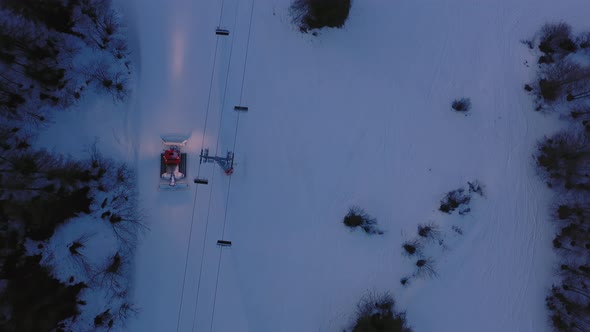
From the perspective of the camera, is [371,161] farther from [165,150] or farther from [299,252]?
[165,150]

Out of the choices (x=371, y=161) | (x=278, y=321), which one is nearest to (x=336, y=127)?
(x=371, y=161)

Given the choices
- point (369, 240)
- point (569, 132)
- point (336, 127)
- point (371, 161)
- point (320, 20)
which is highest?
point (320, 20)

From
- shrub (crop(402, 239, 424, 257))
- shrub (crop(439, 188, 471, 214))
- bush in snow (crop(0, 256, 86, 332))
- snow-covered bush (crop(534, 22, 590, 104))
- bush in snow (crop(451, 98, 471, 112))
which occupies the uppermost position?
snow-covered bush (crop(534, 22, 590, 104))

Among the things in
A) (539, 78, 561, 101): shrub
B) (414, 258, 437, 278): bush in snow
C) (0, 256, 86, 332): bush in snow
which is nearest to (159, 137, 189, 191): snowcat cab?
(0, 256, 86, 332): bush in snow

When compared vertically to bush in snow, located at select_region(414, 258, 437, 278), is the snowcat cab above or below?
above

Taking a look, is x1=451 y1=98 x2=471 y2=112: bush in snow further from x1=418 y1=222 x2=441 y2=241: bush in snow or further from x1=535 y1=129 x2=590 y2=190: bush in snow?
x1=418 y1=222 x2=441 y2=241: bush in snow

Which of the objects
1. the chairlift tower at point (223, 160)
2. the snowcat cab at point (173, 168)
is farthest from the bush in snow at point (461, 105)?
the snowcat cab at point (173, 168)

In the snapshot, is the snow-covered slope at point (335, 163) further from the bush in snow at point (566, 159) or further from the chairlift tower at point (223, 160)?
the bush in snow at point (566, 159)
